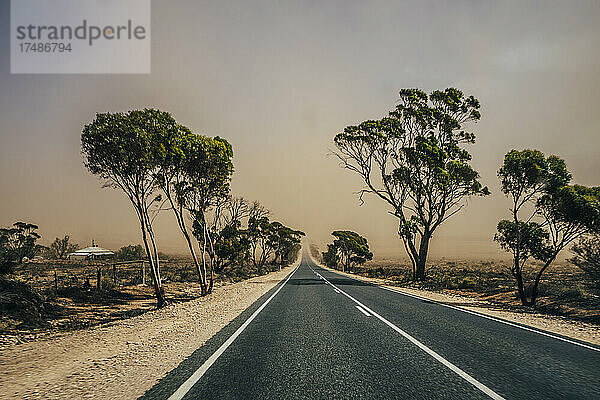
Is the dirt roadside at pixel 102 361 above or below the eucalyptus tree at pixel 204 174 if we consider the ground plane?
below

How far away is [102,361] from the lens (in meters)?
6.46

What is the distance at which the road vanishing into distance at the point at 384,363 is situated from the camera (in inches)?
175

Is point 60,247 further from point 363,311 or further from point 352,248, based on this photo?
point 363,311

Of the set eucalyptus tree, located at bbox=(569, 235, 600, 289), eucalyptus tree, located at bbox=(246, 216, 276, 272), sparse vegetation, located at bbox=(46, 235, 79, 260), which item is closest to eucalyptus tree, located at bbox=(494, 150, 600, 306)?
eucalyptus tree, located at bbox=(569, 235, 600, 289)

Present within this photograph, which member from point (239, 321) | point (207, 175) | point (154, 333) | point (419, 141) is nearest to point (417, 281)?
point (419, 141)

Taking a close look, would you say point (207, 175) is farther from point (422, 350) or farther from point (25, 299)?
point (422, 350)

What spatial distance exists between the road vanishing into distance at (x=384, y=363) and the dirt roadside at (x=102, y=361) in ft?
1.63

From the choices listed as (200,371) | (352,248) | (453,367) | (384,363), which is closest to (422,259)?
(453,367)

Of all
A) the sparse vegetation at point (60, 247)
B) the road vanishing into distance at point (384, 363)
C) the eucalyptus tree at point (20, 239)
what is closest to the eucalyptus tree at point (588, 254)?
the road vanishing into distance at point (384, 363)

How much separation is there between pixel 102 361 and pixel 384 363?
17.2ft

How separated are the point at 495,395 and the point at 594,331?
841cm

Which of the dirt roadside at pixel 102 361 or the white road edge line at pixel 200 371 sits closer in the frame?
the white road edge line at pixel 200 371

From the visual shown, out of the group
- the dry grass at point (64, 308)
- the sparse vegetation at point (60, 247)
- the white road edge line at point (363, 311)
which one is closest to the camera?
the white road edge line at point (363, 311)

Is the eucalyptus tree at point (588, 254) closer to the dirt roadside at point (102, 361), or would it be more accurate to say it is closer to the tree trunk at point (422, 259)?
the tree trunk at point (422, 259)
